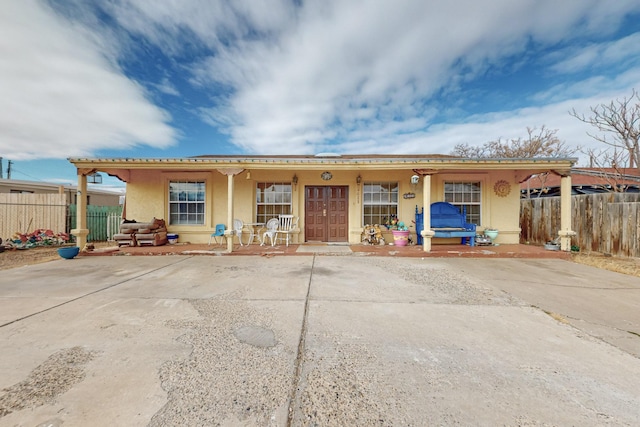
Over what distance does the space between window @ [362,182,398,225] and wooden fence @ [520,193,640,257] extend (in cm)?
517

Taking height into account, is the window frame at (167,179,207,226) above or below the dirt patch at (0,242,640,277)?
above

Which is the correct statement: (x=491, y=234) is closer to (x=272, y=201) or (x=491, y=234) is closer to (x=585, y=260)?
(x=585, y=260)

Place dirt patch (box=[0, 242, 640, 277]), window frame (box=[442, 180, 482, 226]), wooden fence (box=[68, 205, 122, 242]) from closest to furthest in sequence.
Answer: dirt patch (box=[0, 242, 640, 277]), window frame (box=[442, 180, 482, 226]), wooden fence (box=[68, 205, 122, 242])

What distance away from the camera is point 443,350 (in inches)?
88.7

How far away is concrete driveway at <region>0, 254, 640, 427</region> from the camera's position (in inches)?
60.3

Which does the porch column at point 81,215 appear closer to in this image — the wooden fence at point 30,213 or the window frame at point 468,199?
the wooden fence at point 30,213

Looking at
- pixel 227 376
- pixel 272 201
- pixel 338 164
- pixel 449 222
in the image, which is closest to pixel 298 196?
pixel 272 201

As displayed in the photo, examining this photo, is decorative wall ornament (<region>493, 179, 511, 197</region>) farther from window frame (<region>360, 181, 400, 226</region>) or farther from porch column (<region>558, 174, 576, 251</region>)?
window frame (<region>360, 181, 400, 226</region>)

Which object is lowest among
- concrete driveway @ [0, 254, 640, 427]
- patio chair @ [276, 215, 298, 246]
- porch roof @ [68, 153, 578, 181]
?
concrete driveway @ [0, 254, 640, 427]

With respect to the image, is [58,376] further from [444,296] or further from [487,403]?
[444,296]

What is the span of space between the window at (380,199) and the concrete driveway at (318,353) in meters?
4.59

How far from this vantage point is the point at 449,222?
8.08 metres

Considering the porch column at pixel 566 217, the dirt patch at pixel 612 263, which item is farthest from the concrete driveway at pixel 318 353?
the porch column at pixel 566 217

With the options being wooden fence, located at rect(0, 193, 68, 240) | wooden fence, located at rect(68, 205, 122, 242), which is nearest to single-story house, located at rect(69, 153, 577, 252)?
wooden fence, located at rect(68, 205, 122, 242)
